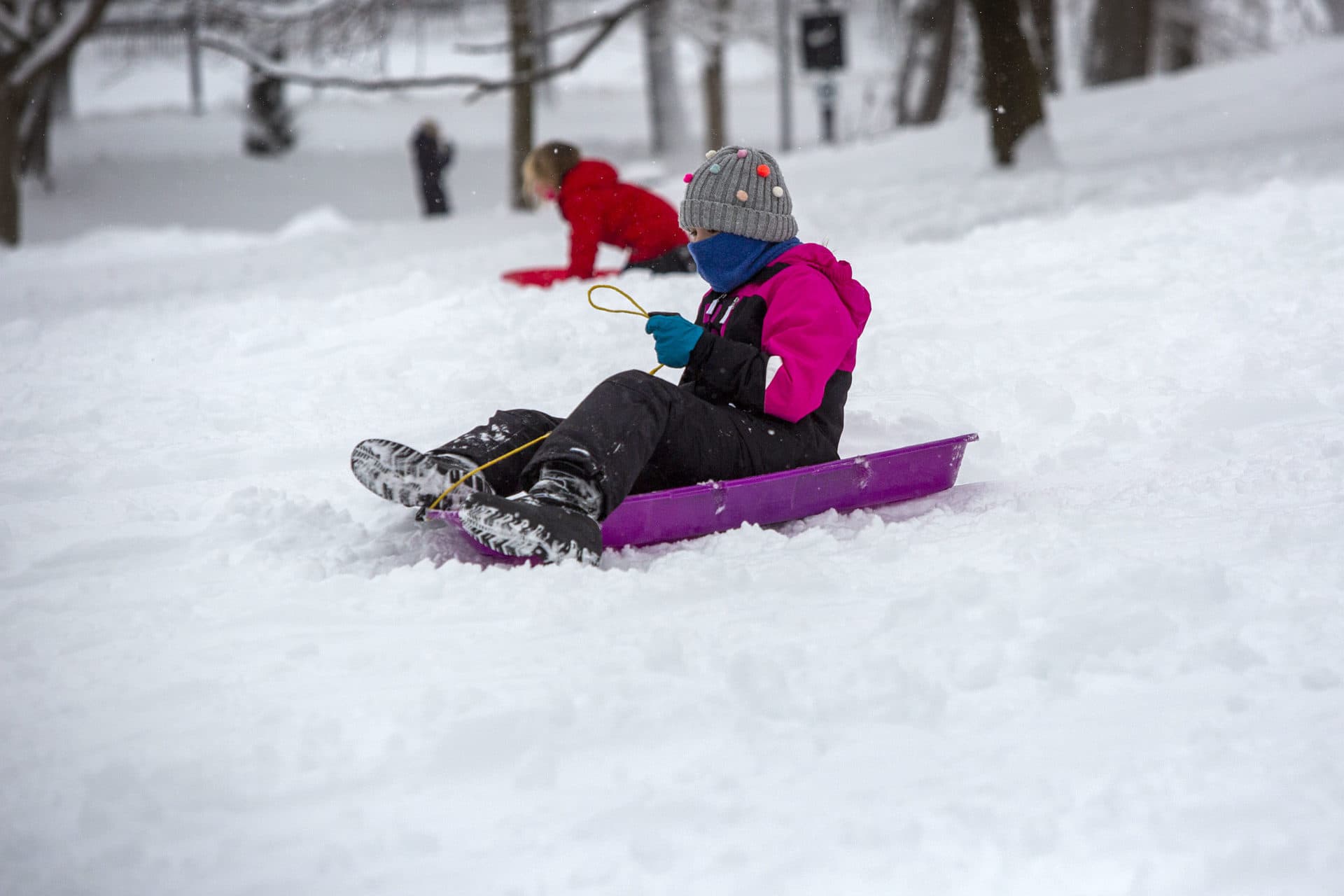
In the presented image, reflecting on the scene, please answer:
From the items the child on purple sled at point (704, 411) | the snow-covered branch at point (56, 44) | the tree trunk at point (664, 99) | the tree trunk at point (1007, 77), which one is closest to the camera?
the child on purple sled at point (704, 411)

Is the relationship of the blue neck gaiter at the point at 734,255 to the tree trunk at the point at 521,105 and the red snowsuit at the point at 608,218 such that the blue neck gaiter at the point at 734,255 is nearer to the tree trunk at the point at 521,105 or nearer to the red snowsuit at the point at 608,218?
the red snowsuit at the point at 608,218

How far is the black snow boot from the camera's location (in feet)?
8.94

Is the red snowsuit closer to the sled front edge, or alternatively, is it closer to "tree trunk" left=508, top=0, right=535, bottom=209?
the sled front edge

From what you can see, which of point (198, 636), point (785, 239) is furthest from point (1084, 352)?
point (198, 636)

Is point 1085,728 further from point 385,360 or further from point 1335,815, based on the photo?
point 385,360

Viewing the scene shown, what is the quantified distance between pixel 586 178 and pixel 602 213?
0.62 ft

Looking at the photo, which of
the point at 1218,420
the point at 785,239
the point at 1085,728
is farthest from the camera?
the point at 1218,420

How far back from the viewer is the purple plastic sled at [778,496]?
306 centimetres

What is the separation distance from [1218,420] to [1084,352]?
0.69 meters

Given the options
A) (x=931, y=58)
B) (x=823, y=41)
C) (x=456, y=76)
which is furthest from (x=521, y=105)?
(x=931, y=58)

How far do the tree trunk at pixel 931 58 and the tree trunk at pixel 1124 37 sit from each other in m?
1.98

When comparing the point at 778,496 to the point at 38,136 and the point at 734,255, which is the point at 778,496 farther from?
the point at 38,136

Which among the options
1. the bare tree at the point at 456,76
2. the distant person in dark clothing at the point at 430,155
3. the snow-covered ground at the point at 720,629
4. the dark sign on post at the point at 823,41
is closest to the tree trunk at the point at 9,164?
the bare tree at the point at 456,76

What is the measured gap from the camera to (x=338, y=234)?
10.8 metres
